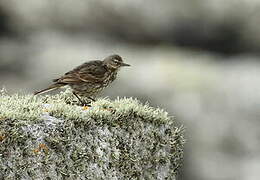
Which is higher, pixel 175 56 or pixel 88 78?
pixel 88 78

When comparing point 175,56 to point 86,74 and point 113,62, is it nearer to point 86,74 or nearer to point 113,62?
point 113,62

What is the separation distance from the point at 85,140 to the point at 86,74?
265 cm

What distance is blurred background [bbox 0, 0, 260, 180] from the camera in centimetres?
2436

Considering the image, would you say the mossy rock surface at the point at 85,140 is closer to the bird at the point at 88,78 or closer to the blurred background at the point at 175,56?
the bird at the point at 88,78

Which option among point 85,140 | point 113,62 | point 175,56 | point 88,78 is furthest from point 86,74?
point 175,56

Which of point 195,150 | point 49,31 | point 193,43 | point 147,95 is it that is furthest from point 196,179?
point 49,31

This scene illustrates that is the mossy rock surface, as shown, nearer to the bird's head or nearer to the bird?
the bird

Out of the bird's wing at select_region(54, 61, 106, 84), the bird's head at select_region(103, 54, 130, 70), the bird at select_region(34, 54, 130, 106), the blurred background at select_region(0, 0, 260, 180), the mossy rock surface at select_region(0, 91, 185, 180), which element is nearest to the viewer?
the mossy rock surface at select_region(0, 91, 185, 180)

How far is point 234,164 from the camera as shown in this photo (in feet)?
79.9

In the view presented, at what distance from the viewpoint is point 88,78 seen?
12648 millimetres

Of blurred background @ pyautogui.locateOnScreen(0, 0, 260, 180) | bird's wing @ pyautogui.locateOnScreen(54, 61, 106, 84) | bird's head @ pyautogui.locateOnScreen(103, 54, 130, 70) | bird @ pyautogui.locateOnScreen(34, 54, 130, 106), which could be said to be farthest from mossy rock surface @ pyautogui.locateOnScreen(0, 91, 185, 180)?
blurred background @ pyautogui.locateOnScreen(0, 0, 260, 180)

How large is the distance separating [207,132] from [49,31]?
5.50 meters

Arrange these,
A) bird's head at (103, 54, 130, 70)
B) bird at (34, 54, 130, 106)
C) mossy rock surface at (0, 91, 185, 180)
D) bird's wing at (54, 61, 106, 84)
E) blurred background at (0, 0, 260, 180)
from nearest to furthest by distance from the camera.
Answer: mossy rock surface at (0, 91, 185, 180), bird at (34, 54, 130, 106), bird's wing at (54, 61, 106, 84), bird's head at (103, 54, 130, 70), blurred background at (0, 0, 260, 180)

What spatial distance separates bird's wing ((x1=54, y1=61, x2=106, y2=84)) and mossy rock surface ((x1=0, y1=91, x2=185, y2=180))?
2.49 feet
